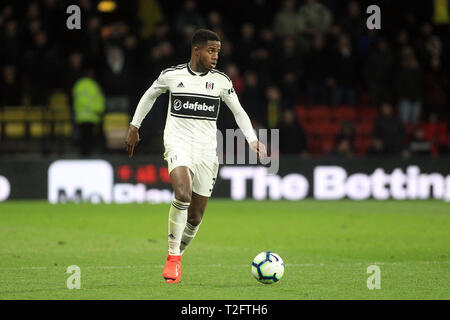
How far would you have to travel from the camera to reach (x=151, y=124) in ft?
63.8

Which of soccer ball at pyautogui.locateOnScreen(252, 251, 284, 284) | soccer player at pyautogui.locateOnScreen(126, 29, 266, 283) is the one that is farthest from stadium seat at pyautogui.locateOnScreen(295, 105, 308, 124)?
soccer ball at pyautogui.locateOnScreen(252, 251, 284, 284)

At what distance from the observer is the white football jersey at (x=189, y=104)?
879 cm

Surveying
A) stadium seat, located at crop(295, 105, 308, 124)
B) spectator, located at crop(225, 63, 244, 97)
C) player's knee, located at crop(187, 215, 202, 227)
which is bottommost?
player's knee, located at crop(187, 215, 202, 227)

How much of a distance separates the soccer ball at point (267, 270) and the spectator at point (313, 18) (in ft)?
43.0

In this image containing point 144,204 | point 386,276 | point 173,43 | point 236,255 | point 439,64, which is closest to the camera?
point 386,276

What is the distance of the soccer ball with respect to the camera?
27.2 feet

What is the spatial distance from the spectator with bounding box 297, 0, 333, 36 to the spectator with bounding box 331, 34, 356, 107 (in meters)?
0.73

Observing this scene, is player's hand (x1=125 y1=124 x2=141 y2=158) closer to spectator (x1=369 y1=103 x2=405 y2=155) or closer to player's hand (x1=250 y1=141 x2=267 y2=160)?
player's hand (x1=250 y1=141 x2=267 y2=160)

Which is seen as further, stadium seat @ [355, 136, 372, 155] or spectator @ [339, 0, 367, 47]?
spectator @ [339, 0, 367, 47]

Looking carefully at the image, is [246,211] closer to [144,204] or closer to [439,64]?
[144,204]

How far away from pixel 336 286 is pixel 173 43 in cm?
1251

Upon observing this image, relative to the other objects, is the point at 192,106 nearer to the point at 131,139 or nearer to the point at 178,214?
the point at 131,139

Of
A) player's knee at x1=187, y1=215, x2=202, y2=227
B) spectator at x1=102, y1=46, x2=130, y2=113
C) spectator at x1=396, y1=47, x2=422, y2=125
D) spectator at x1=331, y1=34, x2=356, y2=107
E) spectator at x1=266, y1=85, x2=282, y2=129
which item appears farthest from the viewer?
spectator at x1=396, y1=47, x2=422, y2=125

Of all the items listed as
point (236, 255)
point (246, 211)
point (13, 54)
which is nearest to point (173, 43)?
point (13, 54)
